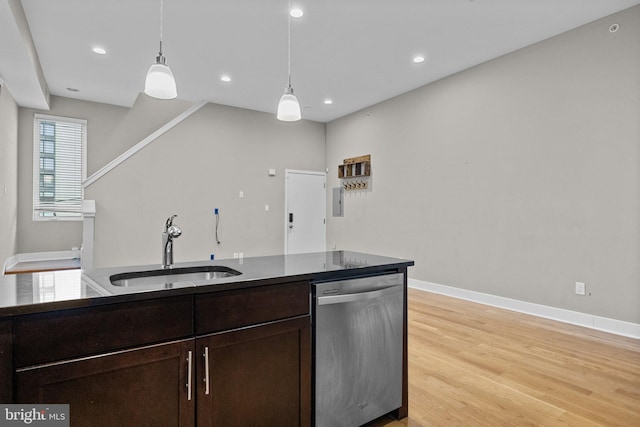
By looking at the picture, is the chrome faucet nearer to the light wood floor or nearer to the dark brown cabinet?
the dark brown cabinet

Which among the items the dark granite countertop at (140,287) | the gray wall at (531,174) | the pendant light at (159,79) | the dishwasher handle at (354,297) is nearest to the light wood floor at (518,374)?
the gray wall at (531,174)

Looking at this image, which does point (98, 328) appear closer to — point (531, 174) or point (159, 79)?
point (159, 79)

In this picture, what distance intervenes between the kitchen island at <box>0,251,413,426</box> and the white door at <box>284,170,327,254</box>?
208 inches

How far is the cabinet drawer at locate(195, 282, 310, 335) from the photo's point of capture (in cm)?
136

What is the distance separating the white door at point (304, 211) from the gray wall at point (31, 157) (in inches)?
129

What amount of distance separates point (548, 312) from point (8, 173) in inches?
284

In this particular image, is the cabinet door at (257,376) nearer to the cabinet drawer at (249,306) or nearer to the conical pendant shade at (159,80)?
the cabinet drawer at (249,306)

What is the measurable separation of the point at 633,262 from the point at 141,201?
6.31m

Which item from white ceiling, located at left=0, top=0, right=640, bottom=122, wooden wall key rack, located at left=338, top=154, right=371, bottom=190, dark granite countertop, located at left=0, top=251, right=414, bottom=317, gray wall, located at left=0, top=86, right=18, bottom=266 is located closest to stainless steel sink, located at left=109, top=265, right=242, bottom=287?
dark granite countertop, located at left=0, top=251, right=414, bottom=317

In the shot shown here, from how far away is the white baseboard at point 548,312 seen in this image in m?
3.32

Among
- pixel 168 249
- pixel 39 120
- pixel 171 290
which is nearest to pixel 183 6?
pixel 168 249

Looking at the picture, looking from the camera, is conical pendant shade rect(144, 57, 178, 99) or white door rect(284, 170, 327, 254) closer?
conical pendant shade rect(144, 57, 178, 99)

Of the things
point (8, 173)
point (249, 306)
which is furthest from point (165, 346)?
point (8, 173)

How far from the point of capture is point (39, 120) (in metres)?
5.80
